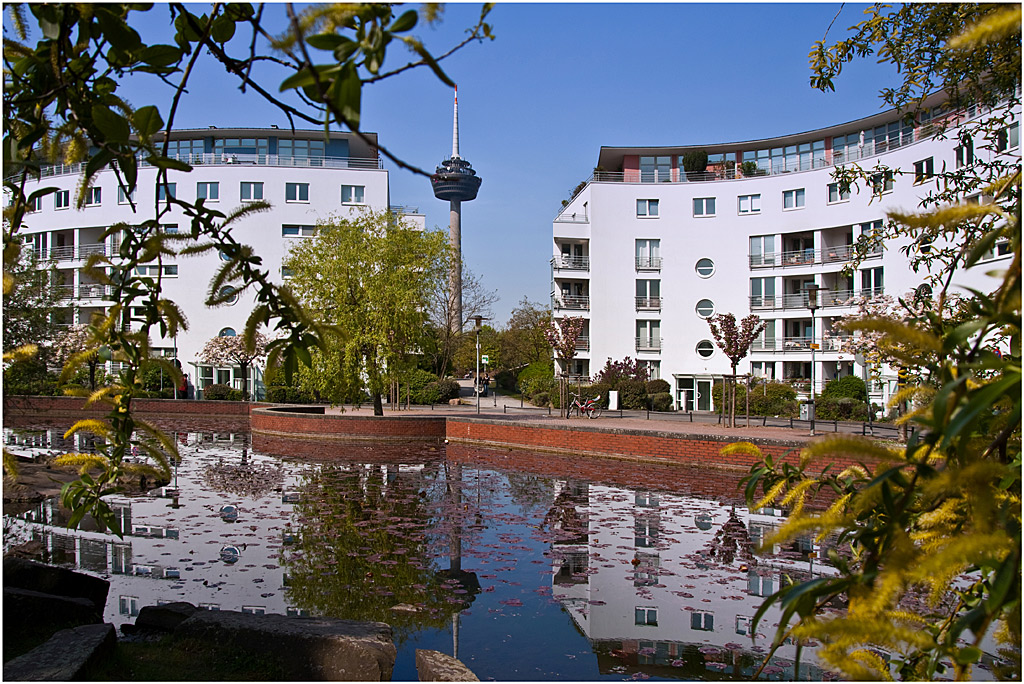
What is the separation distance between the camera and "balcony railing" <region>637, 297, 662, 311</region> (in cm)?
3478

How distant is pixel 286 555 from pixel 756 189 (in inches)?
1233

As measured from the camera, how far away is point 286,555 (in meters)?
8.12

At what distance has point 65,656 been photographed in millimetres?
3926

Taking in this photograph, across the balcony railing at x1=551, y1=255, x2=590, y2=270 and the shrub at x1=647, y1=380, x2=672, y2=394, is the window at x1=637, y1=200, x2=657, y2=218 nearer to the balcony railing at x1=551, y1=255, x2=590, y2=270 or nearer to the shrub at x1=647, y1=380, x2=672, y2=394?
the balcony railing at x1=551, y1=255, x2=590, y2=270

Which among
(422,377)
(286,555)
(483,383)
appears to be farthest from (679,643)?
(483,383)

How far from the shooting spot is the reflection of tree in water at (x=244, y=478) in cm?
1248

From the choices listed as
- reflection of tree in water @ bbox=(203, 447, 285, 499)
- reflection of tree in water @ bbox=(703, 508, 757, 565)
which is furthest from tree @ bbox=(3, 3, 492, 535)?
reflection of tree in water @ bbox=(203, 447, 285, 499)

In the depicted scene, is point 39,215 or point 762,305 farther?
point 39,215

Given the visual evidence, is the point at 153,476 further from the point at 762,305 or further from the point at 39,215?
the point at 39,215

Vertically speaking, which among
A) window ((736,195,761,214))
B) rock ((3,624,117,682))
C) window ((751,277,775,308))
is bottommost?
rock ((3,624,117,682))

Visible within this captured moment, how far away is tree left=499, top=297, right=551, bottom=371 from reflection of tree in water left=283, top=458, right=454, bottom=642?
98.6 feet

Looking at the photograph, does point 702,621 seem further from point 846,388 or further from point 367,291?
point 846,388

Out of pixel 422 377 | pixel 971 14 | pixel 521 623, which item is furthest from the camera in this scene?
pixel 422 377

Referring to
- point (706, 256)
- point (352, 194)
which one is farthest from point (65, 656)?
point (352, 194)
